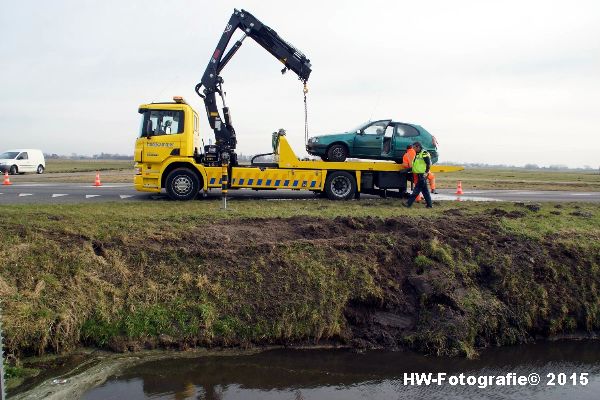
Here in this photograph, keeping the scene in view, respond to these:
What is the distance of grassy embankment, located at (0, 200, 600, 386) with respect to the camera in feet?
23.9

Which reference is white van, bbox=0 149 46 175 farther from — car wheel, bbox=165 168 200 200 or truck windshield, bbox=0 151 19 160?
car wheel, bbox=165 168 200 200

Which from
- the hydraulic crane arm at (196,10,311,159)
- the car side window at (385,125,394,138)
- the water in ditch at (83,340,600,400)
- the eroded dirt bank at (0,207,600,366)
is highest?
the hydraulic crane arm at (196,10,311,159)

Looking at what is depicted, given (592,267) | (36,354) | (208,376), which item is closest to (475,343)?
(592,267)

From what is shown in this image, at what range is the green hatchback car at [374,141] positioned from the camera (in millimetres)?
14609

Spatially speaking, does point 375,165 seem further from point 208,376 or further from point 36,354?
point 36,354

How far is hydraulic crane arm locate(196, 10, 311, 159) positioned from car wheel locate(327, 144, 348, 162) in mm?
2344

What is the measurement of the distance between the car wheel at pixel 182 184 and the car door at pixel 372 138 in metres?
5.03

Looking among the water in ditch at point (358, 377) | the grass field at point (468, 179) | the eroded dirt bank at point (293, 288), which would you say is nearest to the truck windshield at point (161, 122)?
the eroded dirt bank at point (293, 288)

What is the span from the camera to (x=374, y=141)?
1461 centimetres

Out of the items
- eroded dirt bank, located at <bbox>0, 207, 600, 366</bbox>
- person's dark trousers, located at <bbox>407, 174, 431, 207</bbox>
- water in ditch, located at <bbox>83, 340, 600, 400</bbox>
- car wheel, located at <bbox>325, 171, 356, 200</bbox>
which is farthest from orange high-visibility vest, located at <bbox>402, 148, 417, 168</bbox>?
water in ditch, located at <bbox>83, 340, 600, 400</bbox>

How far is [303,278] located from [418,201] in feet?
23.9

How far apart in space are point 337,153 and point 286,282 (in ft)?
23.7

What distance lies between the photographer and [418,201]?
571 inches

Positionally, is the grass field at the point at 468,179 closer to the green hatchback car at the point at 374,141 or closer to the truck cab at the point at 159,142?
the green hatchback car at the point at 374,141
